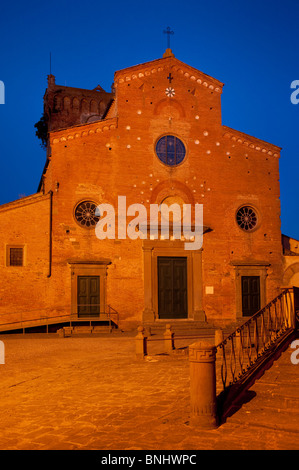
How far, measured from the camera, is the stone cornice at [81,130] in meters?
19.6

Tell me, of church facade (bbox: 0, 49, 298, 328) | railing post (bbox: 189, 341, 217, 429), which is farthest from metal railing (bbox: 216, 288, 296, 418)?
church facade (bbox: 0, 49, 298, 328)

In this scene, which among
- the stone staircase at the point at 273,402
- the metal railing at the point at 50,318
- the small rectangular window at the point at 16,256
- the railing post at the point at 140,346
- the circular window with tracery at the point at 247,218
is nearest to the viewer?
the stone staircase at the point at 273,402

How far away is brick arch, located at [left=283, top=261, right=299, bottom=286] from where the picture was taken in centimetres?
2159

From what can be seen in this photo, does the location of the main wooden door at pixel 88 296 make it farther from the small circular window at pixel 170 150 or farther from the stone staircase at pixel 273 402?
the stone staircase at pixel 273 402

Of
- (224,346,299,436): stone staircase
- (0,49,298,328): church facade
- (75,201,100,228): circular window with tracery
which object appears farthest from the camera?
(75,201,100,228): circular window with tracery

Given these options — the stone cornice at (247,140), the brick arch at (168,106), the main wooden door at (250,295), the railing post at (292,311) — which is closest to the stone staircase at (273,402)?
the railing post at (292,311)

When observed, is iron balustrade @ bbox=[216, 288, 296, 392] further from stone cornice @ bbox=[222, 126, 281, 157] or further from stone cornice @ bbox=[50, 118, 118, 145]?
stone cornice @ bbox=[222, 126, 281, 157]

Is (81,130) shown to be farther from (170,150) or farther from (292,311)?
(292,311)

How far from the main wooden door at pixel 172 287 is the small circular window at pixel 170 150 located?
15.3ft

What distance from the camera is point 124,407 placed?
693cm

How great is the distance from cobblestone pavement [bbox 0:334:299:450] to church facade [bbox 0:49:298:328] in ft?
23.8

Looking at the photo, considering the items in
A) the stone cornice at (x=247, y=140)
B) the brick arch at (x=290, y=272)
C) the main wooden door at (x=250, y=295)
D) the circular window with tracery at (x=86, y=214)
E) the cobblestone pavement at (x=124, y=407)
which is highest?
the stone cornice at (x=247, y=140)

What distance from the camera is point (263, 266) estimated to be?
2127 cm
